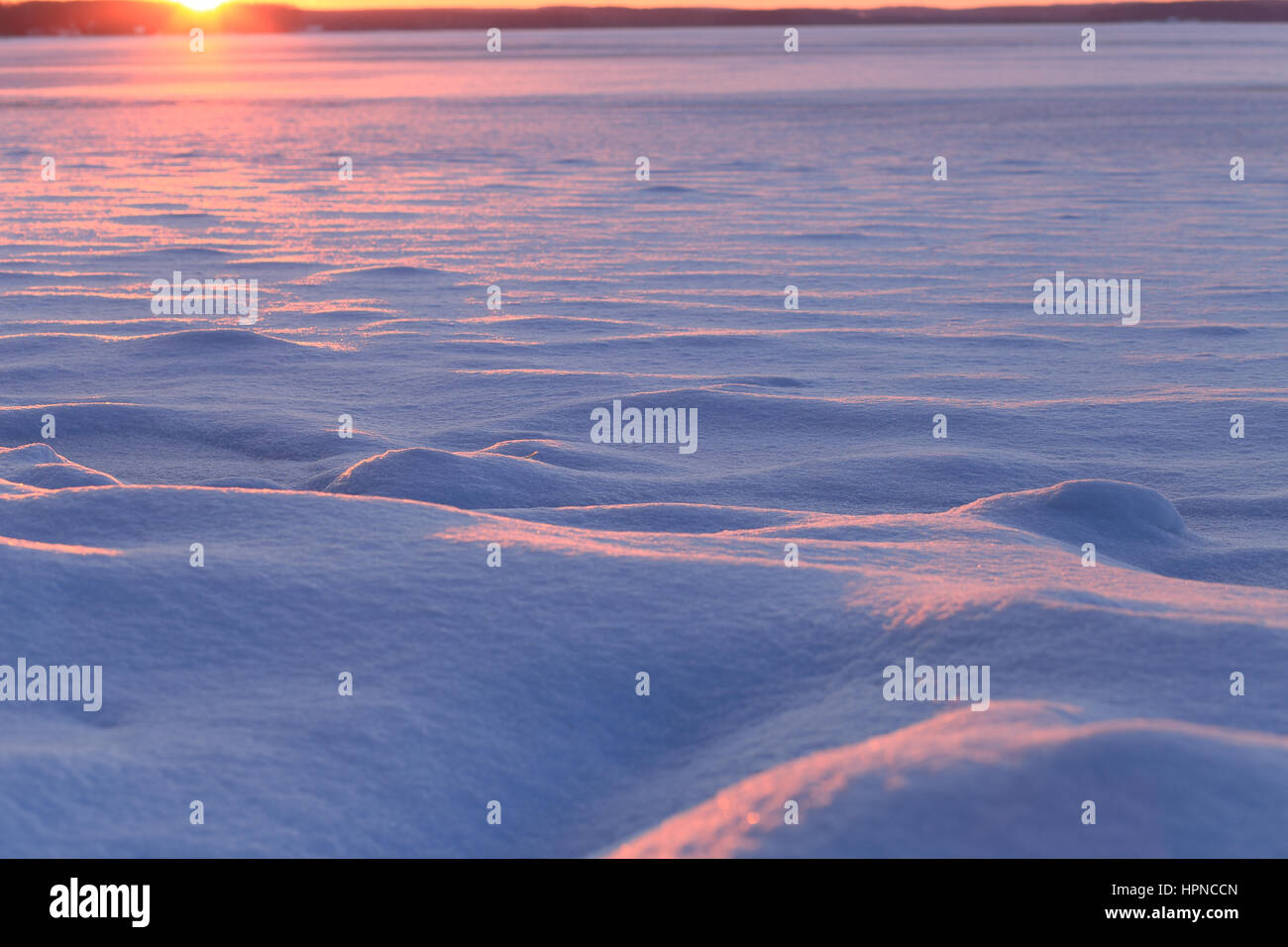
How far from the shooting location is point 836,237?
7816 mm

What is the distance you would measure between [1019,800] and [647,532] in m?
1.42

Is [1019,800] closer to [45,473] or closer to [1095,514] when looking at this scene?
[1095,514]

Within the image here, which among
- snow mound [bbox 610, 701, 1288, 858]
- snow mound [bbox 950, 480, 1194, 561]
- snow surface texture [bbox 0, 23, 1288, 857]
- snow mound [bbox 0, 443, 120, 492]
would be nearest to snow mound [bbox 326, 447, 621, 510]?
snow surface texture [bbox 0, 23, 1288, 857]

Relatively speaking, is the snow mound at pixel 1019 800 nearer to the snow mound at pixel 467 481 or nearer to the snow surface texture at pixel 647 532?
the snow surface texture at pixel 647 532

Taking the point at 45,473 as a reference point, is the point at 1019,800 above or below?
below

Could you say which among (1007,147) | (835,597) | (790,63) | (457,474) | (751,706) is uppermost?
(790,63)

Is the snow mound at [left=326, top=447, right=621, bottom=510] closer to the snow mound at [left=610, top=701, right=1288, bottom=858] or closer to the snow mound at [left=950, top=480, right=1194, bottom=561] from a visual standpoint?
the snow mound at [left=950, top=480, right=1194, bottom=561]

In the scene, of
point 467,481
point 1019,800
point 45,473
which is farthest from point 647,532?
point 45,473

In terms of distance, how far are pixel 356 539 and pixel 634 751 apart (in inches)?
31.4

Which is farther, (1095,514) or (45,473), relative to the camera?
(45,473)

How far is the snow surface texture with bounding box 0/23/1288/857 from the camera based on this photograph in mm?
1568

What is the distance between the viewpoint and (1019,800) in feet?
4.61

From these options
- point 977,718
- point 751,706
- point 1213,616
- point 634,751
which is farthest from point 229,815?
point 1213,616
